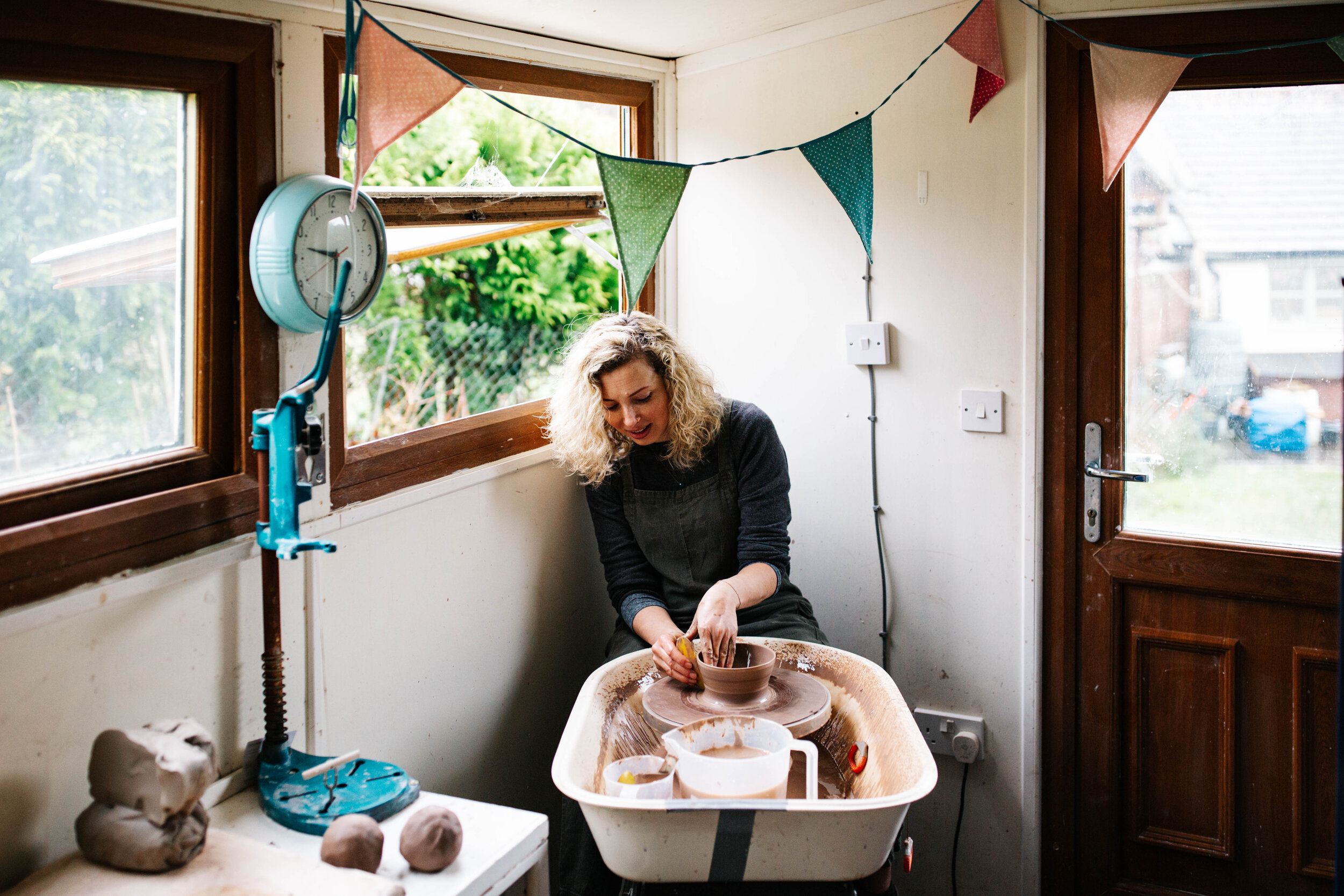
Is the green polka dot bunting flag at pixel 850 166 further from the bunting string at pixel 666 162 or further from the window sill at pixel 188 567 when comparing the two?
the window sill at pixel 188 567

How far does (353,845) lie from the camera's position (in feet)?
3.72

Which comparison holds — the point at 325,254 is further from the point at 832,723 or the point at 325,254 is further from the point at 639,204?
the point at 832,723

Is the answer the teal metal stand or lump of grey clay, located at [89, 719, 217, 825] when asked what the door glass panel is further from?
lump of grey clay, located at [89, 719, 217, 825]

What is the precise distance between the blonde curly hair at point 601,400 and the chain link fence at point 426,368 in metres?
2.44

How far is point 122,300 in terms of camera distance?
132 cm

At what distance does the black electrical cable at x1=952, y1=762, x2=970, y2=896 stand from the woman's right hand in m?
0.83

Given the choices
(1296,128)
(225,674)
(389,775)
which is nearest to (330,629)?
(225,674)

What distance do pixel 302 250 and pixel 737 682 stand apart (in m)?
1.01

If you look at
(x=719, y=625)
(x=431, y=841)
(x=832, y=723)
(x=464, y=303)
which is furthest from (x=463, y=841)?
(x=464, y=303)

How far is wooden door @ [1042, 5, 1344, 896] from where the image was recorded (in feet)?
5.77

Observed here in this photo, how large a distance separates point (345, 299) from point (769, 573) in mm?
1012

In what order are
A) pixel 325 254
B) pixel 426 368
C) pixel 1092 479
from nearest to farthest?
pixel 325 254, pixel 1092 479, pixel 426 368

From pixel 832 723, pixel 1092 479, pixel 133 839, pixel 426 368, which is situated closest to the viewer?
pixel 133 839

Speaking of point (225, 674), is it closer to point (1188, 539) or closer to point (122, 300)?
point (122, 300)
